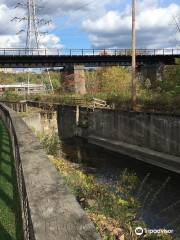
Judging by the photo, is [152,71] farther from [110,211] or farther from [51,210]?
[51,210]

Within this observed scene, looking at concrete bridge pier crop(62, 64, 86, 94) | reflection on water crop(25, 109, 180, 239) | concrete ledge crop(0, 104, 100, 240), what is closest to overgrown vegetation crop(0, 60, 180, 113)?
concrete bridge pier crop(62, 64, 86, 94)

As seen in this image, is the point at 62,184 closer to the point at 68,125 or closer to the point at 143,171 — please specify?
the point at 143,171

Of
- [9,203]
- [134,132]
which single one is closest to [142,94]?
[134,132]

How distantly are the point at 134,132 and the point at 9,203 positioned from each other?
94.6 feet

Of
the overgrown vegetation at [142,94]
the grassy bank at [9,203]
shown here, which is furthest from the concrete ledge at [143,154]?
the grassy bank at [9,203]

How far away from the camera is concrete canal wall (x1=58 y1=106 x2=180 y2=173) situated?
30.7m

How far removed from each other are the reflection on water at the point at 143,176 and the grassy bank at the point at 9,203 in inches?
250

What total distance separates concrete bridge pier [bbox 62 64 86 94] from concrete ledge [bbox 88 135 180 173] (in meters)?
30.9

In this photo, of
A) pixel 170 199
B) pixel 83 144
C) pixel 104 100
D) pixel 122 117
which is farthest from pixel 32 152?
pixel 104 100

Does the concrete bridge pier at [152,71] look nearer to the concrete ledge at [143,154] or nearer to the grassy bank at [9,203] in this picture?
the concrete ledge at [143,154]

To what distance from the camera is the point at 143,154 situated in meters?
33.3

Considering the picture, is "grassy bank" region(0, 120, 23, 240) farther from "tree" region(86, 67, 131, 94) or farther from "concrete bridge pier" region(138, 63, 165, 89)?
"concrete bridge pier" region(138, 63, 165, 89)

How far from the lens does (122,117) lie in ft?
130

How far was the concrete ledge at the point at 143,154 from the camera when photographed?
95.7 feet
